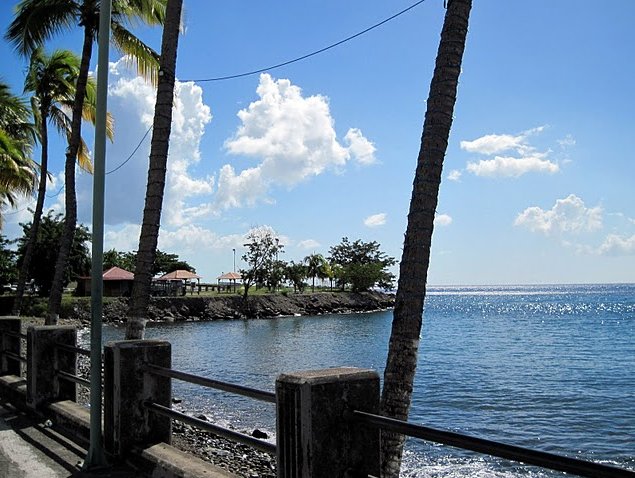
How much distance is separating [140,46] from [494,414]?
49.5 ft

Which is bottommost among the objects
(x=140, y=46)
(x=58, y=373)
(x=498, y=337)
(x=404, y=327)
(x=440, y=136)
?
(x=498, y=337)

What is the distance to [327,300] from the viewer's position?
95188mm

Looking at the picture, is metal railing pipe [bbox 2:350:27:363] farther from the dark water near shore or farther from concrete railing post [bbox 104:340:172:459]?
the dark water near shore

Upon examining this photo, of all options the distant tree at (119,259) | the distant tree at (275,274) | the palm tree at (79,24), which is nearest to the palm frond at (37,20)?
the palm tree at (79,24)

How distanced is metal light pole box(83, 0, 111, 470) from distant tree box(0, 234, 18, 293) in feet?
185

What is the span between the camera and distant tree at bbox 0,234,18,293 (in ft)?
192

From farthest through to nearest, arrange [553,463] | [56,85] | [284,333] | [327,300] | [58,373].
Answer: [327,300]
[284,333]
[56,85]
[58,373]
[553,463]

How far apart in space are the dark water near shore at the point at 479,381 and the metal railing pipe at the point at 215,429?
28.6ft

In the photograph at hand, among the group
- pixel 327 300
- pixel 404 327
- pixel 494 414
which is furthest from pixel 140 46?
pixel 327 300

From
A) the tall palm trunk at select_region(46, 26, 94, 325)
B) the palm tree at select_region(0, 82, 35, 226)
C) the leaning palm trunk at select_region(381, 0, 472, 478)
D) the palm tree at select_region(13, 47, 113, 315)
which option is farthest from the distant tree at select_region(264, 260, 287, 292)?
the leaning palm trunk at select_region(381, 0, 472, 478)

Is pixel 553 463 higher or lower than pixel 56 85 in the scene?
lower

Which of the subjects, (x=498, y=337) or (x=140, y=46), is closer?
(x=140, y=46)

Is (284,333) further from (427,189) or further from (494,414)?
(427,189)

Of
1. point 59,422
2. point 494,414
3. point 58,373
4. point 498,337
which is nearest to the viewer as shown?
point 59,422
